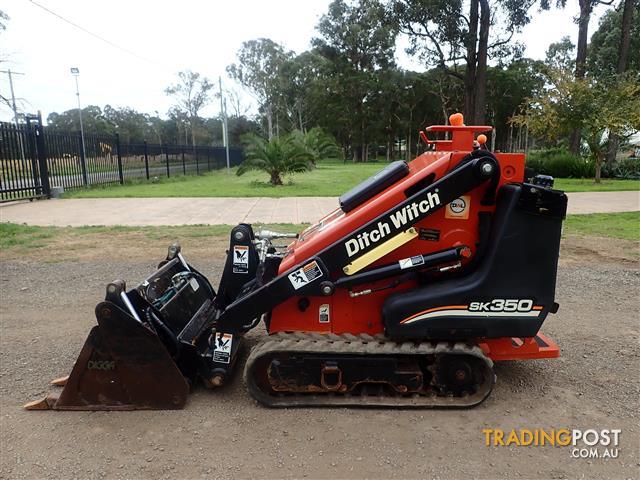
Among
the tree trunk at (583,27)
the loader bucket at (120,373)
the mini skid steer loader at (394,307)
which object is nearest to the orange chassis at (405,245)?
the mini skid steer loader at (394,307)

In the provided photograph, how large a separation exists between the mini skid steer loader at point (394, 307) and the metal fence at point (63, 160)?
1304cm

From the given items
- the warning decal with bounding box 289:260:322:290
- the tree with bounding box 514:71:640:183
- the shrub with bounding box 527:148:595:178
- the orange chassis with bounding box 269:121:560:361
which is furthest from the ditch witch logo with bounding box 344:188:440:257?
the shrub with bounding box 527:148:595:178

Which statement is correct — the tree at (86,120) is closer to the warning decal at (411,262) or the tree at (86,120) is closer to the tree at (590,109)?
the tree at (590,109)

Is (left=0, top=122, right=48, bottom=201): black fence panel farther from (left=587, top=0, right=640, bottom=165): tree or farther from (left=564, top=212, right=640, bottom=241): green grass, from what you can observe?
(left=587, top=0, right=640, bottom=165): tree

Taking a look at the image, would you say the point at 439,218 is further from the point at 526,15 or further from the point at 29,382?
the point at 526,15

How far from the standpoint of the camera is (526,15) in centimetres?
2728

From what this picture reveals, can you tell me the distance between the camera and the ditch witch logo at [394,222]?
9.68ft

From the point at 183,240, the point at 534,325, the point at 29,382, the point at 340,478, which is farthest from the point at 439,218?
the point at 183,240

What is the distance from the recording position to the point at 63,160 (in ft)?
53.5

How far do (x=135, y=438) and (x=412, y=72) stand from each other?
54.7 meters

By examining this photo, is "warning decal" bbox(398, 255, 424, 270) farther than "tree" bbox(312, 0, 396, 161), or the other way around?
"tree" bbox(312, 0, 396, 161)

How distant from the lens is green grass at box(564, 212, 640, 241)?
884cm

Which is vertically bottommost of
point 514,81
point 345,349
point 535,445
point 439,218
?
point 535,445

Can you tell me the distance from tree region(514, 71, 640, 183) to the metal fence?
59.2ft
